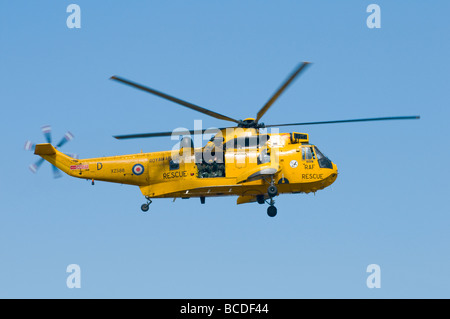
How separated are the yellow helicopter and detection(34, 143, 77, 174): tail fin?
7.79 feet

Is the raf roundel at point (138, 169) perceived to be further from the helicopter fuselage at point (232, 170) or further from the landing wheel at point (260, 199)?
the landing wheel at point (260, 199)

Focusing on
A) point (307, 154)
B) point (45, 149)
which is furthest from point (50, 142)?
point (307, 154)

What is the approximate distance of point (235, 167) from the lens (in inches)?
1545

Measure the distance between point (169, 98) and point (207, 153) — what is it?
15.4 feet

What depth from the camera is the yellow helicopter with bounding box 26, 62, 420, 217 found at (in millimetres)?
39062

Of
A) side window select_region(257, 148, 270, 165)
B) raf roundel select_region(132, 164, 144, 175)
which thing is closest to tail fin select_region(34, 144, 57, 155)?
raf roundel select_region(132, 164, 144, 175)

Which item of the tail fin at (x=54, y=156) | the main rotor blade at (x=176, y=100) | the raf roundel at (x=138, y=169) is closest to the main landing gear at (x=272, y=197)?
the main rotor blade at (x=176, y=100)

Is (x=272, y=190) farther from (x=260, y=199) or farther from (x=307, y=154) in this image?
(x=307, y=154)

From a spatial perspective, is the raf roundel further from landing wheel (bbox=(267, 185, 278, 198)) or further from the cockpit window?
the cockpit window

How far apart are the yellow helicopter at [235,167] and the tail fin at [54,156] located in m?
2.37

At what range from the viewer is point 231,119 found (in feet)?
128

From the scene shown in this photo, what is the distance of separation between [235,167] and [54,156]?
9516 millimetres
